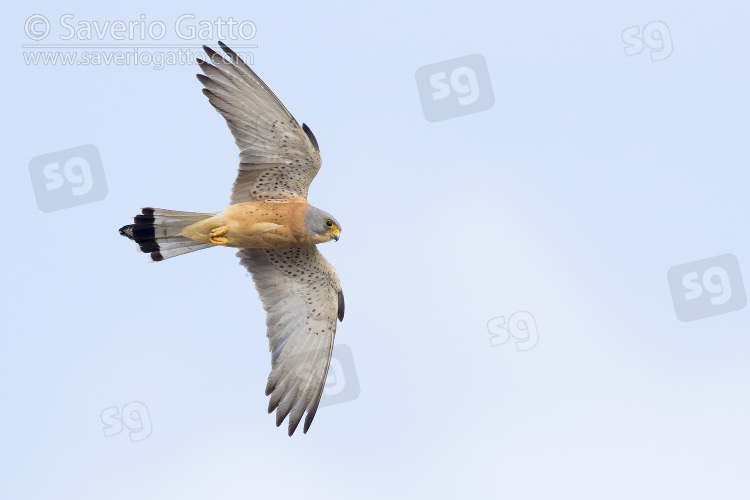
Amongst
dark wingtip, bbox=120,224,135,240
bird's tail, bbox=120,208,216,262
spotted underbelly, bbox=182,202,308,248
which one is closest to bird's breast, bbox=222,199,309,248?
spotted underbelly, bbox=182,202,308,248

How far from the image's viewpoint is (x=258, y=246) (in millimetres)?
14641

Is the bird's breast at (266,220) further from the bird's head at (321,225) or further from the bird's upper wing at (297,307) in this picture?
the bird's upper wing at (297,307)

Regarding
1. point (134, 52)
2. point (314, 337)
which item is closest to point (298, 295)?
point (314, 337)

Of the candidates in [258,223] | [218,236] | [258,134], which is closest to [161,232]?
[218,236]

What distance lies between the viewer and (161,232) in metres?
14.5

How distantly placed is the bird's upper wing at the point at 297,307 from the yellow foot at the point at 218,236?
92 cm

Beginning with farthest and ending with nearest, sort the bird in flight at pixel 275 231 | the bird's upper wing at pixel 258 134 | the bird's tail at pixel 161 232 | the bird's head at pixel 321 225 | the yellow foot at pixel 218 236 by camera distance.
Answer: the bird's tail at pixel 161 232 < the yellow foot at pixel 218 236 < the bird's head at pixel 321 225 < the bird in flight at pixel 275 231 < the bird's upper wing at pixel 258 134

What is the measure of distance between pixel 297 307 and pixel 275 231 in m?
1.56

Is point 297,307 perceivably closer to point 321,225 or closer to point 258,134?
point 321,225

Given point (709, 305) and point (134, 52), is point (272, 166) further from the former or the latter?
point (709, 305)

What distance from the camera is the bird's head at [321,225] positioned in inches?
555

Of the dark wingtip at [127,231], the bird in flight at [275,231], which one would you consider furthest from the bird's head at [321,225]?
the dark wingtip at [127,231]

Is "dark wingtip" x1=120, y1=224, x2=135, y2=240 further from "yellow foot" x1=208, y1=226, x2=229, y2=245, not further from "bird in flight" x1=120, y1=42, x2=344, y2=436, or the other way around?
"yellow foot" x1=208, y1=226, x2=229, y2=245

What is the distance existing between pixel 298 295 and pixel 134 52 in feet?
13.7
